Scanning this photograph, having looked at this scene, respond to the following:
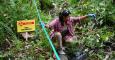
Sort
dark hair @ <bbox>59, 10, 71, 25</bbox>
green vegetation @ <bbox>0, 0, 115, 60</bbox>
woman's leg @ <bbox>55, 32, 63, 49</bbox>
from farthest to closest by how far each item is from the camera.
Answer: green vegetation @ <bbox>0, 0, 115, 60</bbox>, woman's leg @ <bbox>55, 32, 63, 49</bbox>, dark hair @ <bbox>59, 10, 71, 25</bbox>

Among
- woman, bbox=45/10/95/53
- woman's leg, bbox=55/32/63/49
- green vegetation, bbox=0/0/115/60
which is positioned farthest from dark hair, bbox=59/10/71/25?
green vegetation, bbox=0/0/115/60

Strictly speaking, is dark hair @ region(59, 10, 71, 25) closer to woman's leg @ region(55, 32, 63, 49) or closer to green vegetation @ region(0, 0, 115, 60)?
woman's leg @ region(55, 32, 63, 49)

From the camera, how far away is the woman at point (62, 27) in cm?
611

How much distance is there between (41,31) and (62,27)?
0.96 metres

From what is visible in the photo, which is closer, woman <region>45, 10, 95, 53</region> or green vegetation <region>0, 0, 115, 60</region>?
woman <region>45, 10, 95, 53</region>

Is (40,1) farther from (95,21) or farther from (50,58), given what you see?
(50,58)

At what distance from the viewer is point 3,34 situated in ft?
22.8

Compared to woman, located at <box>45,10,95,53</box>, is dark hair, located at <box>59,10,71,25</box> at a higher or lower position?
higher

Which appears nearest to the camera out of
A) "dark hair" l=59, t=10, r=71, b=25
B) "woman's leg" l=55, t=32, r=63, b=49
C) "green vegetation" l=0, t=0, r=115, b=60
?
"dark hair" l=59, t=10, r=71, b=25

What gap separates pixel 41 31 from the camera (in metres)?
7.12

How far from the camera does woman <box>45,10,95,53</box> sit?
6113 mm

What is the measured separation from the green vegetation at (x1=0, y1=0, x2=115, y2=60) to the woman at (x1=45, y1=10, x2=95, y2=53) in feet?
0.73

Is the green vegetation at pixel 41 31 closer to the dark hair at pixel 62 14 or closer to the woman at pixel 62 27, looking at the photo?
the woman at pixel 62 27

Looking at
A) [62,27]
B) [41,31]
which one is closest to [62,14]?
[62,27]
